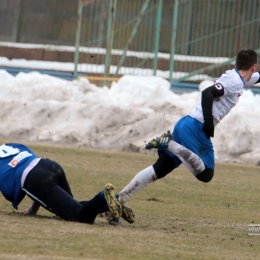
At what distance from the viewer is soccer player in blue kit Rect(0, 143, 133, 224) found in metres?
8.07

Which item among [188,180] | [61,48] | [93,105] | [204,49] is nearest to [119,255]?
[188,180]

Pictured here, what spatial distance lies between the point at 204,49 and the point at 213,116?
12.3m

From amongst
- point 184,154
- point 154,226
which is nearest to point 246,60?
point 184,154

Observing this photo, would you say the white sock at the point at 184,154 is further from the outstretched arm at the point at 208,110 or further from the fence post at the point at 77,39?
the fence post at the point at 77,39

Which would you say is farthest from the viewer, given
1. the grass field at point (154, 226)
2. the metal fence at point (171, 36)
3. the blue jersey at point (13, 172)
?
the metal fence at point (171, 36)

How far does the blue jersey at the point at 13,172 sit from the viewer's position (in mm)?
8234

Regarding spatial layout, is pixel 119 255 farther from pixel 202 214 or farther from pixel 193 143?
pixel 202 214

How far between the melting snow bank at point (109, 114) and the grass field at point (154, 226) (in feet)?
11.9

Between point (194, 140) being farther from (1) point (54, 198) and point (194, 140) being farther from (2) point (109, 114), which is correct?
(2) point (109, 114)

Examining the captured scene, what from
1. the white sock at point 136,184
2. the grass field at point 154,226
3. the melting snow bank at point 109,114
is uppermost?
the white sock at point 136,184

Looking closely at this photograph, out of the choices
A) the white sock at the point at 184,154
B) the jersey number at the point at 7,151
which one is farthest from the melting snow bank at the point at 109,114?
the jersey number at the point at 7,151

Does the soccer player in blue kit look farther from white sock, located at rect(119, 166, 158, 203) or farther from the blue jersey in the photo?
white sock, located at rect(119, 166, 158, 203)

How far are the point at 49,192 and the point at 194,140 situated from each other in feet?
4.86

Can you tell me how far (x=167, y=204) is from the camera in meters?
10.2
